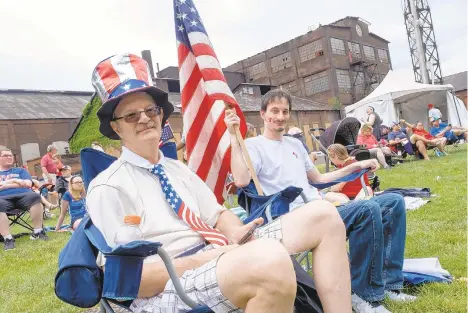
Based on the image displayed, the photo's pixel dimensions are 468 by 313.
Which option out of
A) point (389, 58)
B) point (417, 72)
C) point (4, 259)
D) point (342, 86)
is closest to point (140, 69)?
point (4, 259)

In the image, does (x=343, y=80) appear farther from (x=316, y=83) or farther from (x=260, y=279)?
(x=260, y=279)

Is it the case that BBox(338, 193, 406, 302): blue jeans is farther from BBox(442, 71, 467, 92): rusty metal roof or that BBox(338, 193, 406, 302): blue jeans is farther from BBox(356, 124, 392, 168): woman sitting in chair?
BBox(442, 71, 467, 92): rusty metal roof

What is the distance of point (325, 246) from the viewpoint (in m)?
1.95

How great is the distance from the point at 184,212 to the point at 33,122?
26.6 meters

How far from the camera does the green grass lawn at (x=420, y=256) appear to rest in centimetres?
271

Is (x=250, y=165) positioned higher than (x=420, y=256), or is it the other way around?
(x=250, y=165)

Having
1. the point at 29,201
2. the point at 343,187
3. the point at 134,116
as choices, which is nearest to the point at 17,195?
the point at 29,201

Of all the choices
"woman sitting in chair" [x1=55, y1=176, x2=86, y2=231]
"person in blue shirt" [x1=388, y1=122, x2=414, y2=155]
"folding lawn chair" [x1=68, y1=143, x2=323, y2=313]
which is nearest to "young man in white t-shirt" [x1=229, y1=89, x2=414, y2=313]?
"folding lawn chair" [x1=68, y1=143, x2=323, y2=313]

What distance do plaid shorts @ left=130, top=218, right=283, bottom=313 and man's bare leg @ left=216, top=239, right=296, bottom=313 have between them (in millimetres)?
40

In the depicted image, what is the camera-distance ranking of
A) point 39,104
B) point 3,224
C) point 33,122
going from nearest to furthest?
point 3,224 → point 33,122 → point 39,104

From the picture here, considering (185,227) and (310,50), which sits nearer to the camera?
(185,227)

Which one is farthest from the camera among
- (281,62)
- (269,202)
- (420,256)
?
(281,62)

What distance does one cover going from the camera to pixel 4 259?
222 inches

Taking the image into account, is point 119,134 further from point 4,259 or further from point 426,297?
point 4,259
